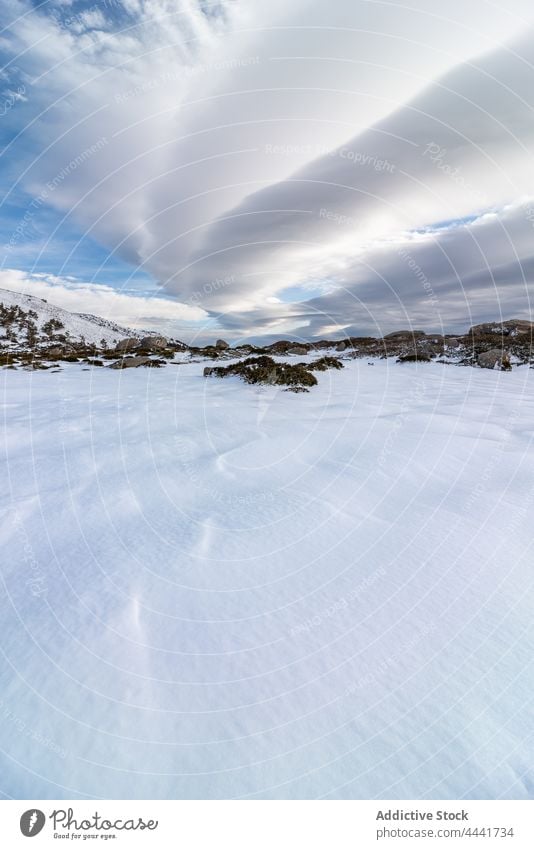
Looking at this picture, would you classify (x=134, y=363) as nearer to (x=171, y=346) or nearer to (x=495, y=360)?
(x=495, y=360)

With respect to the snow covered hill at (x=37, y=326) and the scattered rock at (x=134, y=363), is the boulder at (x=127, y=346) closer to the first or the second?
the snow covered hill at (x=37, y=326)

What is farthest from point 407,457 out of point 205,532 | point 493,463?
point 205,532

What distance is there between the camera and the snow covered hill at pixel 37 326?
180ft

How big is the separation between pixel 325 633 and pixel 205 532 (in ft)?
4.38

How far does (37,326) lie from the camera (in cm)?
6238

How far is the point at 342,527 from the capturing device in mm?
3211

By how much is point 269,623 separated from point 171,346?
43.0 metres
